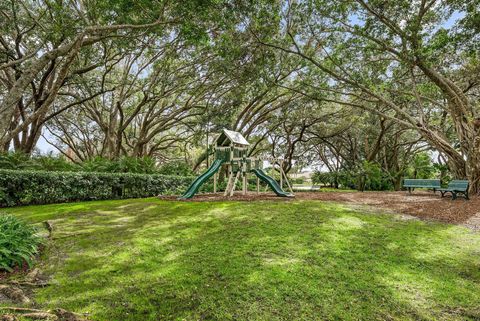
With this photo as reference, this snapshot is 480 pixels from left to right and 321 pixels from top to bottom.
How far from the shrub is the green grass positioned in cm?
23

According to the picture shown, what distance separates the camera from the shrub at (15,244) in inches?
134

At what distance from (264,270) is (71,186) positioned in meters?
8.80

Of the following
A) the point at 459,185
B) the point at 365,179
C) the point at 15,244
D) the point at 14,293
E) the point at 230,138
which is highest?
the point at 230,138

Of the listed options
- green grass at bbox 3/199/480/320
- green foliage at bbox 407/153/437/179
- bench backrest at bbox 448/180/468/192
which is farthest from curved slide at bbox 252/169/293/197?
green foliage at bbox 407/153/437/179

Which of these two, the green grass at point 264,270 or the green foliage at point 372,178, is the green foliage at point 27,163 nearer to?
the green grass at point 264,270

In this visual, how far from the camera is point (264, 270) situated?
3471 millimetres

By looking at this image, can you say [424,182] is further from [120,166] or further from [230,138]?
[120,166]

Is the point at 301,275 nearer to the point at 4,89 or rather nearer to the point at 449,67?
the point at 449,67

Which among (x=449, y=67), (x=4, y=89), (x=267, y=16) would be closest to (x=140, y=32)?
(x=267, y=16)

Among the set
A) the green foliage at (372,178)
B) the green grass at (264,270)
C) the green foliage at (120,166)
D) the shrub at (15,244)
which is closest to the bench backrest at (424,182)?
the green foliage at (372,178)

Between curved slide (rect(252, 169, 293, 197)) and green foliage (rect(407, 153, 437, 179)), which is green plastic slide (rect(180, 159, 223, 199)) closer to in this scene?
curved slide (rect(252, 169, 293, 197))

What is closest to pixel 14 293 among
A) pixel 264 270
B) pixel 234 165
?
pixel 264 270

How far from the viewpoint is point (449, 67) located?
1441 cm

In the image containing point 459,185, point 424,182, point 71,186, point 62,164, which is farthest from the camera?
point 424,182
